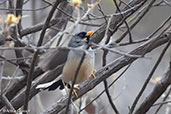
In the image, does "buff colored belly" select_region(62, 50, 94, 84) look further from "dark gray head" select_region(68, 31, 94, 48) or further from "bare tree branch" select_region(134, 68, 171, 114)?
"bare tree branch" select_region(134, 68, 171, 114)

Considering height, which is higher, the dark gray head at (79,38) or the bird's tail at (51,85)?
the dark gray head at (79,38)

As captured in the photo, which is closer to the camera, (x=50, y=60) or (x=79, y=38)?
(x=50, y=60)

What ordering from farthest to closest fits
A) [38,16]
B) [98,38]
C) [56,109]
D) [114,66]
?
[38,16] → [98,38] → [114,66] → [56,109]

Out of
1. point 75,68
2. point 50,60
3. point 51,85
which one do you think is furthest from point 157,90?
point 51,85

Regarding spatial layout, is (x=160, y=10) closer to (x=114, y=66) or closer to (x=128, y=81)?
(x=128, y=81)

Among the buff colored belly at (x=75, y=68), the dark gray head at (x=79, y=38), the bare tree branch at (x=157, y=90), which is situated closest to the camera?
the bare tree branch at (x=157, y=90)

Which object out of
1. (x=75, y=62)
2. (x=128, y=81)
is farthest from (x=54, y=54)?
(x=128, y=81)

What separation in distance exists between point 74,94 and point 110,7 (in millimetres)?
3330

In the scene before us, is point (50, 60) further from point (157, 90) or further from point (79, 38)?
point (157, 90)

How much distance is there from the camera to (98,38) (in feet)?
10.9

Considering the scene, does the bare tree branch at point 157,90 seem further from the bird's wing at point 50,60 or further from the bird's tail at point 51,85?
the bird's tail at point 51,85

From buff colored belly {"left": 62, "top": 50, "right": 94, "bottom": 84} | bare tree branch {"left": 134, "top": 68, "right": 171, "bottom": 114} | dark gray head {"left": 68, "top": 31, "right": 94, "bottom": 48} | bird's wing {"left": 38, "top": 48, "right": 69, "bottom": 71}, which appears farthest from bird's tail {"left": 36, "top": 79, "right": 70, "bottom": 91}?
bare tree branch {"left": 134, "top": 68, "right": 171, "bottom": 114}

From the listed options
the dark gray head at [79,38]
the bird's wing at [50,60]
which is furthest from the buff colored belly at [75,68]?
the dark gray head at [79,38]

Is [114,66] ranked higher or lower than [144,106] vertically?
higher
